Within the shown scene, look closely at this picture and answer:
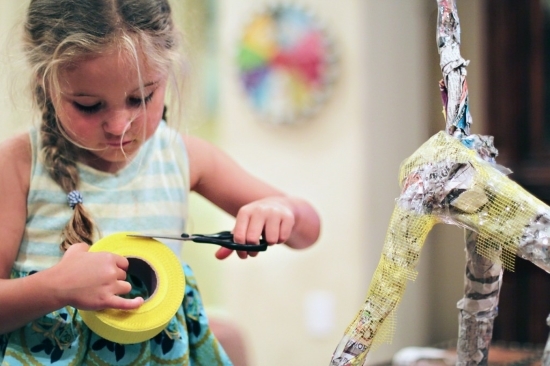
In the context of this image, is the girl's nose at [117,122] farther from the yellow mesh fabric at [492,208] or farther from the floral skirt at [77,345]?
the yellow mesh fabric at [492,208]

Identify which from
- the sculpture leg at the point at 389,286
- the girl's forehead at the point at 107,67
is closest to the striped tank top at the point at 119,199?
the girl's forehead at the point at 107,67

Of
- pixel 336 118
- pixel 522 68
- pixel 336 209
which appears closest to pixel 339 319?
pixel 336 209

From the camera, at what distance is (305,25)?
1853mm

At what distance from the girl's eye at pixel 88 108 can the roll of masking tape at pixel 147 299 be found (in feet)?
0.39

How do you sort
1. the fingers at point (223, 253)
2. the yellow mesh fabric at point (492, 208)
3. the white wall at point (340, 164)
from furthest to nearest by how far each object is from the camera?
the white wall at point (340, 164) → the fingers at point (223, 253) → the yellow mesh fabric at point (492, 208)

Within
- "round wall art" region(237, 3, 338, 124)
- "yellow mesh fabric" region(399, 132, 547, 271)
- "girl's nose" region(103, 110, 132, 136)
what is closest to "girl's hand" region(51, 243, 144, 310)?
"girl's nose" region(103, 110, 132, 136)

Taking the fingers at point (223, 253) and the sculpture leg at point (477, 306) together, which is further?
the fingers at point (223, 253)

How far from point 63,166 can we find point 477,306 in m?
0.42

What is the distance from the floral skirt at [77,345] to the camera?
0.67 metres

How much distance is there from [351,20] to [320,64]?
138 mm

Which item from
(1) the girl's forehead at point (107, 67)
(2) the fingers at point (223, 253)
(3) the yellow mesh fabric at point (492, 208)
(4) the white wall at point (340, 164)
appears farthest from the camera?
(4) the white wall at point (340, 164)

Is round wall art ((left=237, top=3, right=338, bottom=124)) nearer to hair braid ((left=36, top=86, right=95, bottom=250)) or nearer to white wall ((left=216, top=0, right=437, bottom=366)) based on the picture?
white wall ((left=216, top=0, right=437, bottom=366))

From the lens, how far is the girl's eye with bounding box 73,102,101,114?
26.1 inches

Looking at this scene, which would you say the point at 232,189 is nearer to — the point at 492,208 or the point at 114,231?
the point at 114,231
